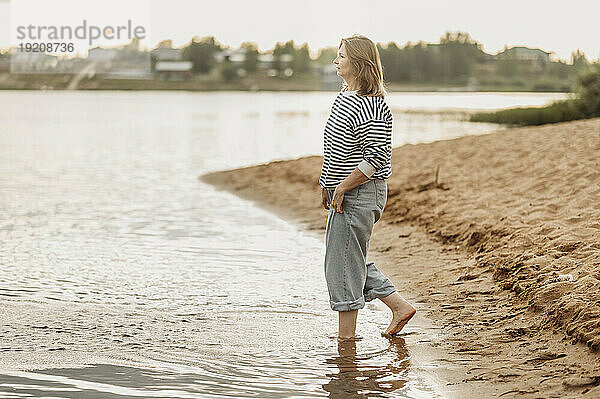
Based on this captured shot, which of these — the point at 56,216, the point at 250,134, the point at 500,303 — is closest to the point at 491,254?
the point at 500,303

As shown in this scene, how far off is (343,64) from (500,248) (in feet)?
11.0

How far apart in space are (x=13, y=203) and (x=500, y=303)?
8.76 metres

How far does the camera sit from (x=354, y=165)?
5199 mm

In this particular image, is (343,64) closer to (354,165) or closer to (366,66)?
(366,66)

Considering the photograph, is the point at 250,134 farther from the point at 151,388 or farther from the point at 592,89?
the point at 151,388

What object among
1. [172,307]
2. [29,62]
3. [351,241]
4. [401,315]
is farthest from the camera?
[29,62]

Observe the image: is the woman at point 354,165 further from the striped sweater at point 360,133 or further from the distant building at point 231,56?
the distant building at point 231,56

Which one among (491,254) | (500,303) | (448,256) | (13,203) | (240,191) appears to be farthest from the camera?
(240,191)

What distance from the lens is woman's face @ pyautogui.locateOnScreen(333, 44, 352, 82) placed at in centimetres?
521

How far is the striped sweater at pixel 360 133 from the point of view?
5.12 m

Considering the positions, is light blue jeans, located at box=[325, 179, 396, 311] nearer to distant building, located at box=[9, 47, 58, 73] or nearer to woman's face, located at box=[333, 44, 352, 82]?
woman's face, located at box=[333, 44, 352, 82]

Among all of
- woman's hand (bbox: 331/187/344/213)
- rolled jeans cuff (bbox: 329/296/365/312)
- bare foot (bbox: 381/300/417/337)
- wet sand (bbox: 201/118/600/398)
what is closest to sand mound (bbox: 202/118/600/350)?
wet sand (bbox: 201/118/600/398)

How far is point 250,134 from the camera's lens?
36.0m

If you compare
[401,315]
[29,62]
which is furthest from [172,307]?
[29,62]
